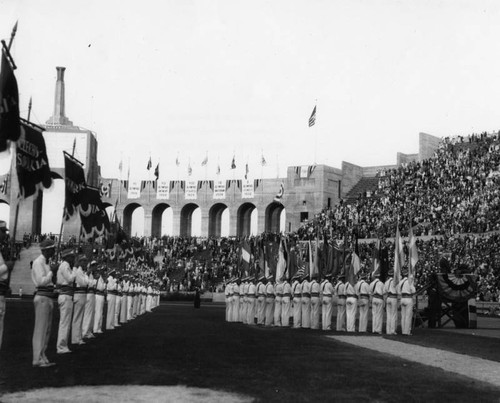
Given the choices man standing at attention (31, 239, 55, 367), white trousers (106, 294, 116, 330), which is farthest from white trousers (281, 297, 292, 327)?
man standing at attention (31, 239, 55, 367)

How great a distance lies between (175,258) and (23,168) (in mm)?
62600

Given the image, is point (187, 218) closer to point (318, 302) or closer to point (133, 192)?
point (133, 192)

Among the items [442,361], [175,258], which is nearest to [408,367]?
[442,361]

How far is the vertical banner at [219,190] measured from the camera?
284 feet

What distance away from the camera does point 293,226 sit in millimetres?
81938

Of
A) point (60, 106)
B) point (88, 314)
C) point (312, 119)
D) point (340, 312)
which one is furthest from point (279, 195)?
point (88, 314)

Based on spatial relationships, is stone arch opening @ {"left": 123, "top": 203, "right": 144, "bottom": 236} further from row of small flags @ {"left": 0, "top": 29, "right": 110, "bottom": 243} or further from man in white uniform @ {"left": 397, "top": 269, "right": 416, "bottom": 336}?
row of small flags @ {"left": 0, "top": 29, "right": 110, "bottom": 243}

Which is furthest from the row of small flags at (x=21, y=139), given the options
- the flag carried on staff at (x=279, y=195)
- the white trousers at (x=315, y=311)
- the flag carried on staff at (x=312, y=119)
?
the flag carried on staff at (x=279, y=195)

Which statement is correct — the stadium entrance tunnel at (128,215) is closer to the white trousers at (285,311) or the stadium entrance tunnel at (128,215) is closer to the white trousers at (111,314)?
the white trousers at (285,311)

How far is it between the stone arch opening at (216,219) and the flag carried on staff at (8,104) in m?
73.9

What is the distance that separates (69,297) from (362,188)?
215 ft

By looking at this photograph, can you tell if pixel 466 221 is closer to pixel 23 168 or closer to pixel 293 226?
pixel 293 226

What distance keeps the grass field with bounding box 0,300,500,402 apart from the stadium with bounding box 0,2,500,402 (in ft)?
0.15

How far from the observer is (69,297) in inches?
679
